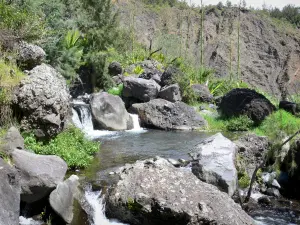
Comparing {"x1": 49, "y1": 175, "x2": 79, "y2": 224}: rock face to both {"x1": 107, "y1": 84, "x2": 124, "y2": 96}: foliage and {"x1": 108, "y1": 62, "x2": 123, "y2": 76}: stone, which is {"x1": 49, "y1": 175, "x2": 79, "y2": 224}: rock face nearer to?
{"x1": 107, "y1": 84, "x2": 124, "y2": 96}: foliage

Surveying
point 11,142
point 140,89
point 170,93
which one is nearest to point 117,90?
point 140,89

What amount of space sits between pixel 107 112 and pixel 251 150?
770 cm

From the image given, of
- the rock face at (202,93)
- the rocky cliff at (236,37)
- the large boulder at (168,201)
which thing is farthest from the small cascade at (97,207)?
the rocky cliff at (236,37)

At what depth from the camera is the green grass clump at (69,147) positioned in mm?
9742

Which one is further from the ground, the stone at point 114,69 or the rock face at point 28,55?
the rock face at point 28,55

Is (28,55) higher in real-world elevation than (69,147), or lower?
higher

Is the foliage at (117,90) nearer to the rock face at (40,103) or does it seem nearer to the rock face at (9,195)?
the rock face at (40,103)

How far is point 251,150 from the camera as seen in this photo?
11.5 meters

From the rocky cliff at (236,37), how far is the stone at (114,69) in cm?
3621

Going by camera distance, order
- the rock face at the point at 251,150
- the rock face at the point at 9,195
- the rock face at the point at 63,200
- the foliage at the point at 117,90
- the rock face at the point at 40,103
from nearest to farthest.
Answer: the rock face at the point at 9,195 → the rock face at the point at 63,200 → the rock face at the point at 40,103 → the rock face at the point at 251,150 → the foliage at the point at 117,90

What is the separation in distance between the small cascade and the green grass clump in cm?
155

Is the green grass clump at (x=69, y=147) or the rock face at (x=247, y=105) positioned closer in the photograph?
the green grass clump at (x=69, y=147)

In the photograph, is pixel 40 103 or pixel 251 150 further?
pixel 251 150

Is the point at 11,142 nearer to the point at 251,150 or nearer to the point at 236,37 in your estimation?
the point at 251,150
